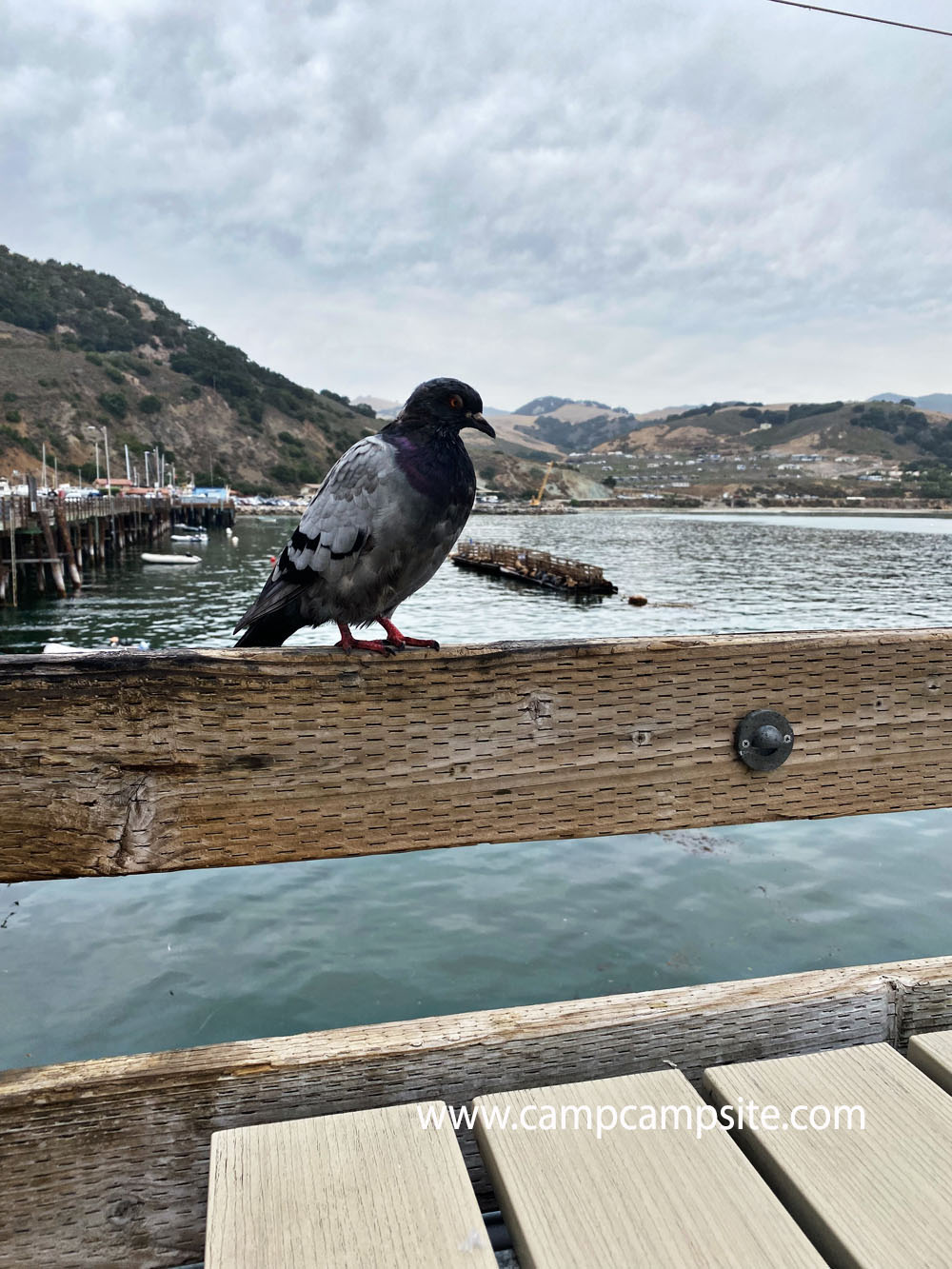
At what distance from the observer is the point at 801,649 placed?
5.74ft

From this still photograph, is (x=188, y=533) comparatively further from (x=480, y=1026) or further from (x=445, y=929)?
(x=480, y=1026)

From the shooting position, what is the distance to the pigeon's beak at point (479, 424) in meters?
3.16

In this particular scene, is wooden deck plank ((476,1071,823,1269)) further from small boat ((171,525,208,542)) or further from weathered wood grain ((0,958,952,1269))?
small boat ((171,525,208,542))

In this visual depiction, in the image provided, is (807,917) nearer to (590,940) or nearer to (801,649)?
(590,940)

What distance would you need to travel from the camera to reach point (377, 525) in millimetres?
2844

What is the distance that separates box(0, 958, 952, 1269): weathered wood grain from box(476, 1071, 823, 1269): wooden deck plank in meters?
0.12

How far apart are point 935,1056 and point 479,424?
8.20 ft

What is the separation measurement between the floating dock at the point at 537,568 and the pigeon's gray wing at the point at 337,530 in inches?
1333

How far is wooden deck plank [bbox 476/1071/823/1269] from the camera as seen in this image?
1082 mm

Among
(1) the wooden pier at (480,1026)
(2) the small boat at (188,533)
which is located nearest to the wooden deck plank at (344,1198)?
(1) the wooden pier at (480,1026)

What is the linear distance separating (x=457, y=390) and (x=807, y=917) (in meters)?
8.77

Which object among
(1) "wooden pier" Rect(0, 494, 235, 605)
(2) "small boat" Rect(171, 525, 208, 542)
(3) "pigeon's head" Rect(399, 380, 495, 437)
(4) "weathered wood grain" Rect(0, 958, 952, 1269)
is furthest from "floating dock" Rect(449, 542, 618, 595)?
(4) "weathered wood grain" Rect(0, 958, 952, 1269)

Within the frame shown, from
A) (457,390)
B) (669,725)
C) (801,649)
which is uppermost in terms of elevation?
(457,390)

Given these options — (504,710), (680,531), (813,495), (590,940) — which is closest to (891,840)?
(590,940)
